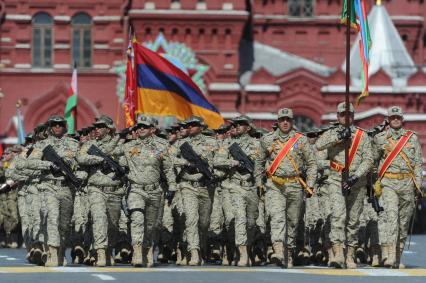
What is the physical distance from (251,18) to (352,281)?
4016 cm

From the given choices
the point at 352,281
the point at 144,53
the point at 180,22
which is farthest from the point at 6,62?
Result: the point at 352,281

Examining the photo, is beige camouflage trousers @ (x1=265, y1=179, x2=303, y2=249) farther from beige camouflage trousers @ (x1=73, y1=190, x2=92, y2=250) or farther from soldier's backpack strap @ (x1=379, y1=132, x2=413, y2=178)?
beige camouflage trousers @ (x1=73, y1=190, x2=92, y2=250)

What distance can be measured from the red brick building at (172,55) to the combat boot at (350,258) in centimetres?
3178

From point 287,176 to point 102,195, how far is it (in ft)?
7.69

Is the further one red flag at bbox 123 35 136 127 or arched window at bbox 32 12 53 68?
arched window at bbox 32 12 53 68

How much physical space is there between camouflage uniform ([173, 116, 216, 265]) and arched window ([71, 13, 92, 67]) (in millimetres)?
33005

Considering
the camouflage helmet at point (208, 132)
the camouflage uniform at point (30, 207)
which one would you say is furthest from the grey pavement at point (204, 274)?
the camouflage helmet at point (208, 132)

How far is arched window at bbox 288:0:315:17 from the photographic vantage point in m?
58.0

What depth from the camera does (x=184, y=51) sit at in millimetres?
52781

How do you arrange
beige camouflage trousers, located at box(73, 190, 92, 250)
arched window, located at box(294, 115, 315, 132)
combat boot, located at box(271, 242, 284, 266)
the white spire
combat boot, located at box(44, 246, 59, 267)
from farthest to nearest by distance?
the white spire → arched window, located at box(294, 115, 315, 132) → beige camouflage trousers, located at box(73, 190, 92, 250) → combat boot, located at box(44, 246, 59, 267) → combat boot, located at box(271, 242, 284, 266)

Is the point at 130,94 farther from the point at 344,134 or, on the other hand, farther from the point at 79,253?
the point at 344,134

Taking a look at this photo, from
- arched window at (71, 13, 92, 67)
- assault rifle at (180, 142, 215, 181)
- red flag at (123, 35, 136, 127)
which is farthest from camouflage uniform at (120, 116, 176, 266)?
arched window at (71, 13, 92, 67)

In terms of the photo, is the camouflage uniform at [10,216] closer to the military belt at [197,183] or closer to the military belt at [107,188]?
the military belt at [197,183]

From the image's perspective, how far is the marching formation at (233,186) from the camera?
66.3ft
